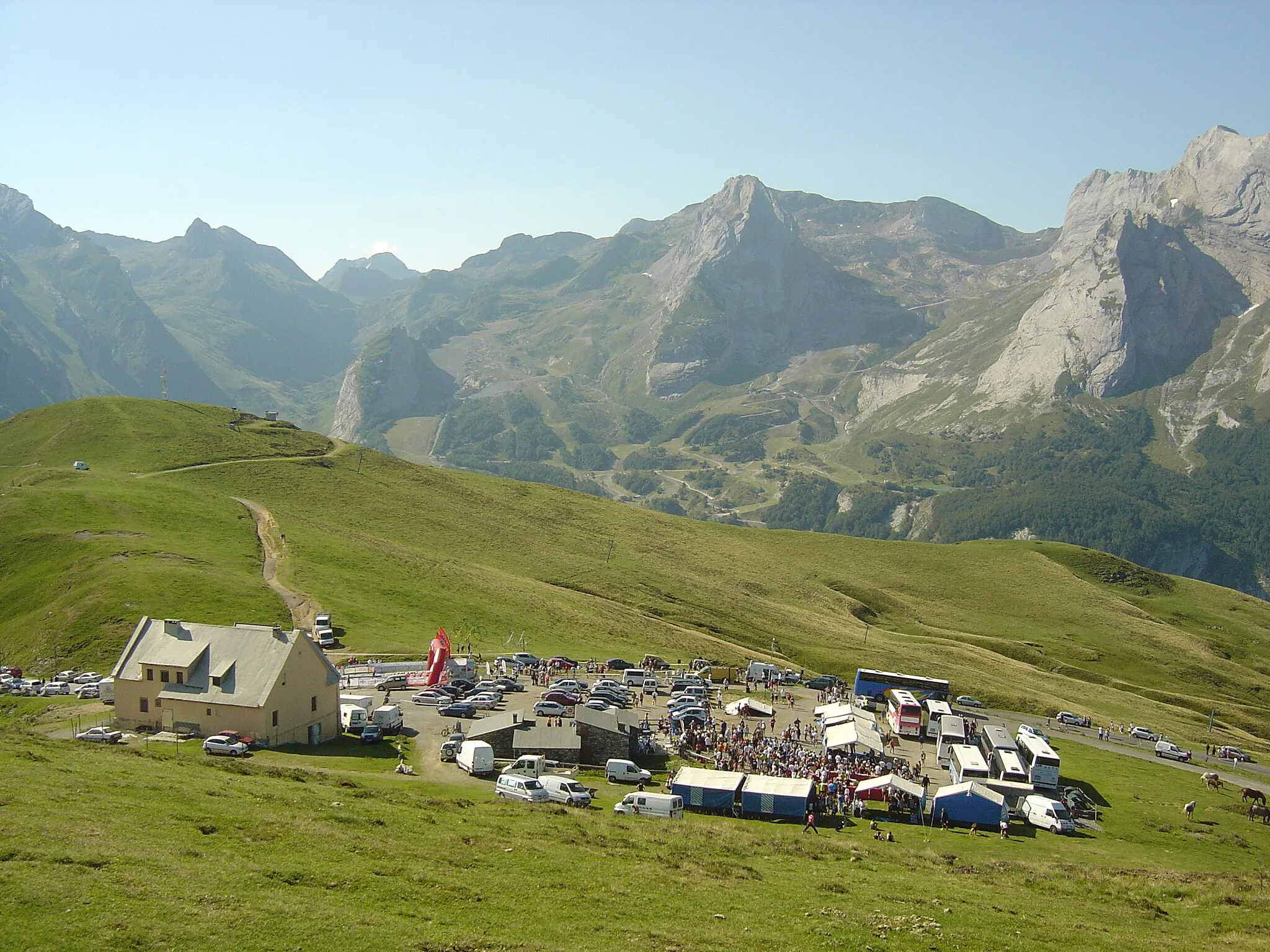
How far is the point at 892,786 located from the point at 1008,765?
34.5 ft

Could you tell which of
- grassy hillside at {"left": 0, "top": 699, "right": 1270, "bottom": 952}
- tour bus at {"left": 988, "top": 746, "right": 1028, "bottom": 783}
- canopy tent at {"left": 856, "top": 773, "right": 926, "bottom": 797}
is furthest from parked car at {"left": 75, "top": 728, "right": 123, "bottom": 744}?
tour bus at {"left": 988, "top": 746, "right": 1028, "bottom": 783}

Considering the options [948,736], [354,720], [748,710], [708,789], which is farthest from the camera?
[748,710]

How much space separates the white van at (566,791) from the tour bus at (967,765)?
24.8m

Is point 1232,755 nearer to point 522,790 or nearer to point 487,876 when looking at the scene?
point 522,790

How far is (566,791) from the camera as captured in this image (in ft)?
161

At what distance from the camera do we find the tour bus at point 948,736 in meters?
67.1

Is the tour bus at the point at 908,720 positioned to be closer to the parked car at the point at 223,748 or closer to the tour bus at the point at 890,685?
the tour bus at the point at 890,685

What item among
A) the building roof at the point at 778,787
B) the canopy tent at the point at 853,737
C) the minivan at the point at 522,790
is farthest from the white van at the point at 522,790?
the canopy tent at the point at 853,737

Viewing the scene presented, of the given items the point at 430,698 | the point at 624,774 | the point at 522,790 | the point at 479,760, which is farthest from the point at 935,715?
the point at 522,790

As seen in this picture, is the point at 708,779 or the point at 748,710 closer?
the point at 708,779

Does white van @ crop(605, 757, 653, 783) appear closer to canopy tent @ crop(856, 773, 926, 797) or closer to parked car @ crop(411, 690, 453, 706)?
canopy tent @ crop(856, 773, 926, 797)

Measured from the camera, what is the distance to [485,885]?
32812mm

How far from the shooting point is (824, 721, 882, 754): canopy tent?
63031 mm

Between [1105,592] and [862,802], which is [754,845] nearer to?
[862,802]
